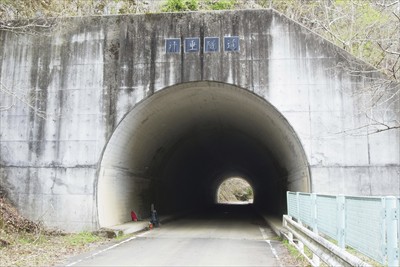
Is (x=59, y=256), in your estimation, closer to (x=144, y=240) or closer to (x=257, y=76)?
(x=144, y=240)

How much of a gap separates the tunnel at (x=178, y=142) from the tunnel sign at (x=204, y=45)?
105 cm

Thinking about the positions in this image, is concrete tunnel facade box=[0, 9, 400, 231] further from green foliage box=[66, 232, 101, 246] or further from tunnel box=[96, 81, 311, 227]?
green foliage box=[66, 232, 101, 246]

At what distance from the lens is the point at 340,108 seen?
1224 cm

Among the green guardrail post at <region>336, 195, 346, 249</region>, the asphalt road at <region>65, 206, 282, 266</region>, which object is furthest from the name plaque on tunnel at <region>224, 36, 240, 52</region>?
the green guardrail post at <region>336, 195, 346, 249</region>

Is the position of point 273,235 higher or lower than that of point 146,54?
lower

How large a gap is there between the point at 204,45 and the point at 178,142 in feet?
25.1

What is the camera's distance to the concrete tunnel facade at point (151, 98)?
39.3 ft

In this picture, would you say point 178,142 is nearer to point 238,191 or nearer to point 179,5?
point 179,5

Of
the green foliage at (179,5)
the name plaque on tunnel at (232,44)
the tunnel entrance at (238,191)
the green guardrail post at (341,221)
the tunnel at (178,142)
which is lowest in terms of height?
the tunnel entrance at (238,191)

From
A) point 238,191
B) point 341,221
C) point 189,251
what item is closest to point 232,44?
point 189,251

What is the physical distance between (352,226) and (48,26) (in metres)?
11.5

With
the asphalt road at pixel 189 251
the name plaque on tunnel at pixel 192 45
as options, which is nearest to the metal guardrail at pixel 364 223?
the asphalt road at pixel 189 251

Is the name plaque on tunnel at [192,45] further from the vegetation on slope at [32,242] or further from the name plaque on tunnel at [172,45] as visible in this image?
the vegetation on slope at [32,242]

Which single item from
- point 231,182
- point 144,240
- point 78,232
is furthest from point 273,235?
point 231,182
